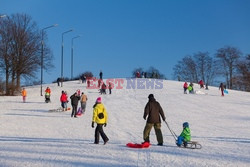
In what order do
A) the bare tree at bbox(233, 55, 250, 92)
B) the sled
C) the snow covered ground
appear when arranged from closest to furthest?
the snow covered ground < the sled < the bare tree at bbox(233, 55, 250, 92)

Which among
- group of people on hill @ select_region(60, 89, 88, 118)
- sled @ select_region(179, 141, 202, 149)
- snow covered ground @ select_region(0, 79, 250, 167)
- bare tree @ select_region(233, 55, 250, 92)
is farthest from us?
bare tree @ select_region(233, 55, 250, 92)

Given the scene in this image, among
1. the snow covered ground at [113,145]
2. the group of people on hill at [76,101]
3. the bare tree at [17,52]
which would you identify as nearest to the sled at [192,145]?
the snow covered ground at [113,145]

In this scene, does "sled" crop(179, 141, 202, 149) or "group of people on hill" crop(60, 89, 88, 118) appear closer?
"sled" crop(179, 141, 202, 149)

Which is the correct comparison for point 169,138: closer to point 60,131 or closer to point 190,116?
point 60,131

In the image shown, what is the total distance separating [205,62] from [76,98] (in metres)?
58.3

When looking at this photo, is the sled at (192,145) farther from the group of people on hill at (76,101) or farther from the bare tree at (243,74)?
the bare tree at (243,74)

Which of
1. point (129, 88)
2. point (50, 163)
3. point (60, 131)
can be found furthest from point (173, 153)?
point (129, 88)

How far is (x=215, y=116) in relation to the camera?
79.6 ft

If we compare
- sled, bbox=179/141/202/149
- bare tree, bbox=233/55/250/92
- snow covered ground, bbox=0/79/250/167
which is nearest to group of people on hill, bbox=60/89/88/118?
snow covered ground, bbox=0/79/250/167

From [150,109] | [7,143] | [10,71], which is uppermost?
[10,71]

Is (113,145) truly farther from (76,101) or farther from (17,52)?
(17,52)

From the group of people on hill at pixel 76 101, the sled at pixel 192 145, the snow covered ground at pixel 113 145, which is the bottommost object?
the snow covered ground at pixel 113 145

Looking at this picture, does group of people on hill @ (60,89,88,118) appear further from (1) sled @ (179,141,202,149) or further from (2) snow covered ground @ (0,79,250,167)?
(1) sled @ (179,141,202,149)

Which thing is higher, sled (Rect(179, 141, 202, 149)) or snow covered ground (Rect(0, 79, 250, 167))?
sled (Rect(179, 141, 202, 149))
